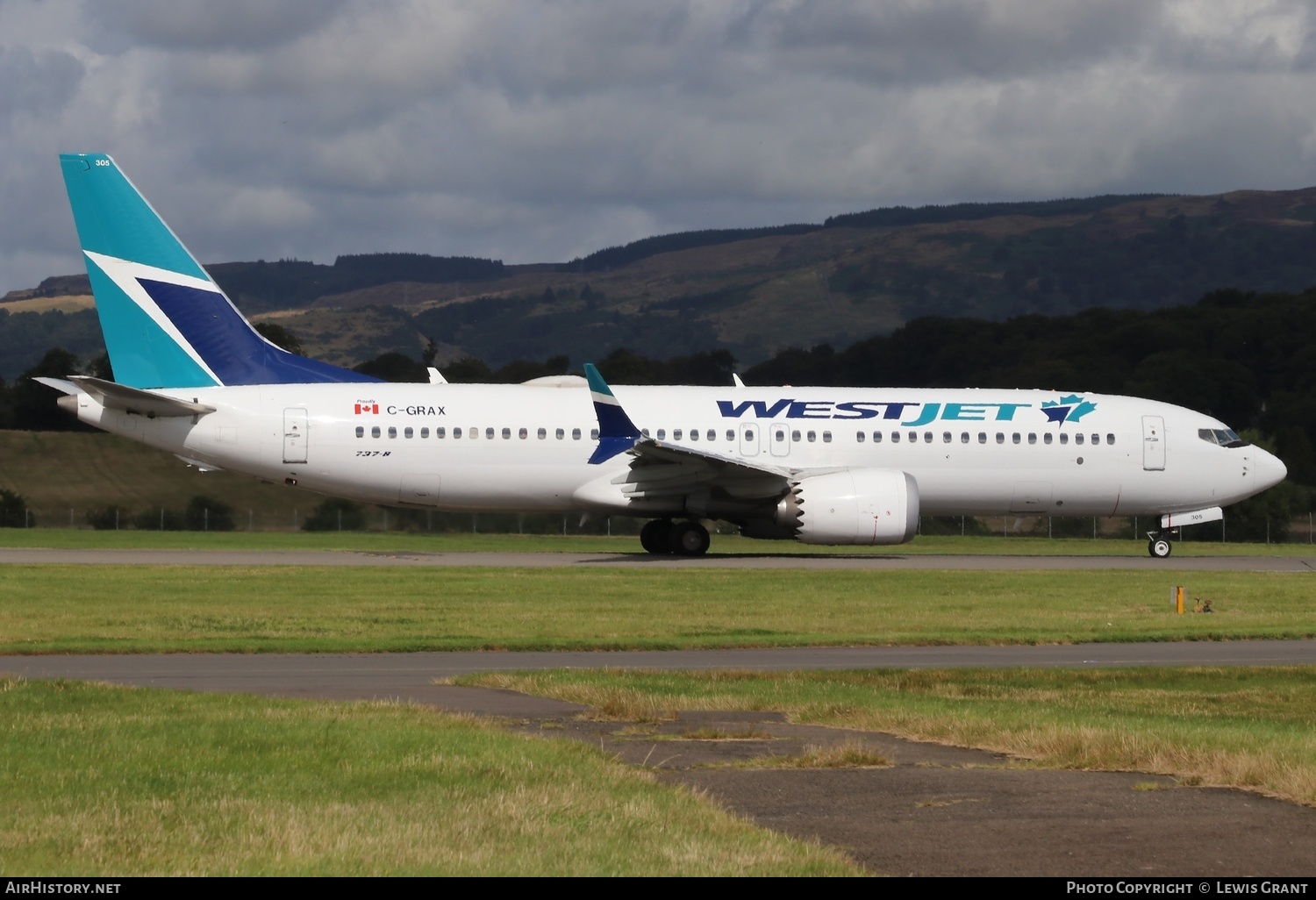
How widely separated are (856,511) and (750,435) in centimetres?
340

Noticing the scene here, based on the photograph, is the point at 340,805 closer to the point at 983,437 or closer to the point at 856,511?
the point at 856,511

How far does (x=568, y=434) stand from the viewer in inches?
1403

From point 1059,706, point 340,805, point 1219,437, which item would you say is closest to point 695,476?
point 1219,437

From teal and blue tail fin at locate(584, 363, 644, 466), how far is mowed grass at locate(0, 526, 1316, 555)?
487cm

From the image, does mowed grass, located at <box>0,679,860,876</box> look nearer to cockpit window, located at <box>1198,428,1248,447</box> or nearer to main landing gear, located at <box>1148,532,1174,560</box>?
cockpit window, located at <box>1198,428,1248,447</box>

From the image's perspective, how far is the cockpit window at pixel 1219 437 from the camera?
38.9 meters

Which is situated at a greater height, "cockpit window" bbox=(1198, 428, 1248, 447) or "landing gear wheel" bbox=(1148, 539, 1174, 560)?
"cockpit window" bbox=(1198, 428, 1248, 447)

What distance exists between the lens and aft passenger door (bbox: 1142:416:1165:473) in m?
38.0

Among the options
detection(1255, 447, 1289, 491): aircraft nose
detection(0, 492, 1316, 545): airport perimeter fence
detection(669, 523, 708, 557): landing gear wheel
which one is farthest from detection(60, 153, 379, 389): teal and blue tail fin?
detection(1255, 447, 1289, 491): aircraft nose

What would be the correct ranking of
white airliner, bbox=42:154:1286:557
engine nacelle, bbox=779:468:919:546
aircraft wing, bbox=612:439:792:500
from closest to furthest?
engine nacelle, bbox=779:468:919:546, aircraft wing, bbox=612:439:792:500, white airliner, bbox=42:154:1286:557

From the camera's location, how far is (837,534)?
113 feet

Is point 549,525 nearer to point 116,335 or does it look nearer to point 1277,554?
point 116,335

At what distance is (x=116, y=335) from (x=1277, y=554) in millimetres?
29586

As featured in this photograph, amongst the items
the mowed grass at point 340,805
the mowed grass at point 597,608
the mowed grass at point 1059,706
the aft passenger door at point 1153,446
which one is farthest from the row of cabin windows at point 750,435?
the mowed grass at point 340,805
